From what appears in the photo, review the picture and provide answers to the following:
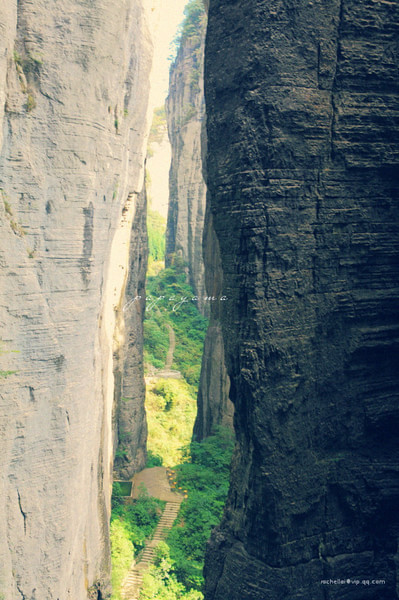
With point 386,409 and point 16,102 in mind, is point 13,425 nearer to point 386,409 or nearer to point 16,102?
point 16,102

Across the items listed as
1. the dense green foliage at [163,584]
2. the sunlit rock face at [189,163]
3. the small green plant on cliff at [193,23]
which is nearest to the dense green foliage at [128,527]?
the dense green foliage at [163,584]

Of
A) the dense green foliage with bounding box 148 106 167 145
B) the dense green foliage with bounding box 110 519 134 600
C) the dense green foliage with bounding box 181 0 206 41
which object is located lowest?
the dense green foliage with bounding box 110 519 134 600

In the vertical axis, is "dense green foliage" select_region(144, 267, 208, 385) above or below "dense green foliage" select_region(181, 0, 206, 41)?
below

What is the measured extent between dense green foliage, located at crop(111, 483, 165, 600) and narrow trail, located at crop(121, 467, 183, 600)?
6.8 inches

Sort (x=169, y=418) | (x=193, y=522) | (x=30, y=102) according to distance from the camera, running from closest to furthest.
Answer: (x=30, y=102)
(x=193, y=522)
(x=169, y=418)

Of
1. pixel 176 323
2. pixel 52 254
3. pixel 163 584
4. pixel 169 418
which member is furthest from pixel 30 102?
pixel 176 323

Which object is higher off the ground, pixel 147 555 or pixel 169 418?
pixel 169 418

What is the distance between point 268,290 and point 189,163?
3118 cm

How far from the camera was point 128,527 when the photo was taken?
15203 mm

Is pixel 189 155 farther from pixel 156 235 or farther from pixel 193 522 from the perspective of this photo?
pixel 193 522

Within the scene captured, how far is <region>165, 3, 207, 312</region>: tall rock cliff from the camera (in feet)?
122

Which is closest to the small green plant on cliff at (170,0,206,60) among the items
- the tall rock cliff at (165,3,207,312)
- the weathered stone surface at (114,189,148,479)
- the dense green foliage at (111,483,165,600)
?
the tall rock cliff at (165,3,207,312)

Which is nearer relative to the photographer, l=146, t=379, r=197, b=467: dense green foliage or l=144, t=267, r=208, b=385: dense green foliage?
l=146, t=379, r=197, b=467: dense green foliage

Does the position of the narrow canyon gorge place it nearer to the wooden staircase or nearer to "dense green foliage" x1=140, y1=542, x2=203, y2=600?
"dense green foliage" x1=140, y1=542, x2=203, y2=600
